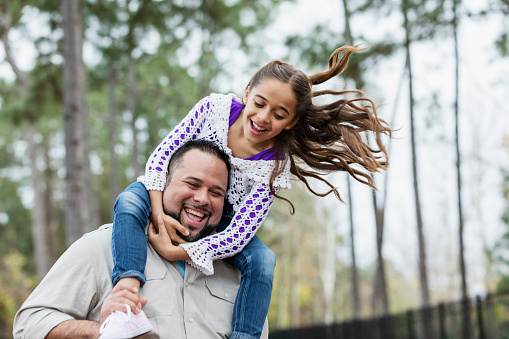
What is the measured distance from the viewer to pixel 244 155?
364 cm

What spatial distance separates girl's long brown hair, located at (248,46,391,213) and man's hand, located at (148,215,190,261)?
782mm

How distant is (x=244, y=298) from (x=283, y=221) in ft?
112

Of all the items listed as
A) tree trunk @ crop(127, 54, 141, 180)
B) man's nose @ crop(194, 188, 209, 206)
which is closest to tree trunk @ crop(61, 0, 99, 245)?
man's nose @ crop(194, 188, 209, 206)

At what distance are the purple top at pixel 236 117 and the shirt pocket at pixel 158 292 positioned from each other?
910 mm

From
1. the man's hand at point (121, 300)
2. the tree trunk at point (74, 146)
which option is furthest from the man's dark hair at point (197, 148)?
the tree trunk at point (74, 146)

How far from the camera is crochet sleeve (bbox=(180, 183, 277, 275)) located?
3.14m

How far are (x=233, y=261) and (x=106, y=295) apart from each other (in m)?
0.78

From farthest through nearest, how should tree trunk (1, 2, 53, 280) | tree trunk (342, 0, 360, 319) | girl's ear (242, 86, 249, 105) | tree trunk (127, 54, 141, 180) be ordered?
tree trunk (1, 2, 53, 280)
tree trunk (127, 54, 141, 180)
tree trunk (342, 0, 360, 319)
girl's ear (242, 86, 249, 105)

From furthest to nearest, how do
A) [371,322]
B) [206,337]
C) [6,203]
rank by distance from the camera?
[6,203] → [371,322] → [206,337]

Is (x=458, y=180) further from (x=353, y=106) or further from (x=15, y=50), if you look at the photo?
(x=15, y=50)

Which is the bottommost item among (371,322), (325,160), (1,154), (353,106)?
(371,322)

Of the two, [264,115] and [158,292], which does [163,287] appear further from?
[264,115]

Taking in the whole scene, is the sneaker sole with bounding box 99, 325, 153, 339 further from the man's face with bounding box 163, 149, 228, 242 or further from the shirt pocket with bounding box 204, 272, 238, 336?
the man's face with bounding box 163, 149, 228, 242

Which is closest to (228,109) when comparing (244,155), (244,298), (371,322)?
(244,155)
